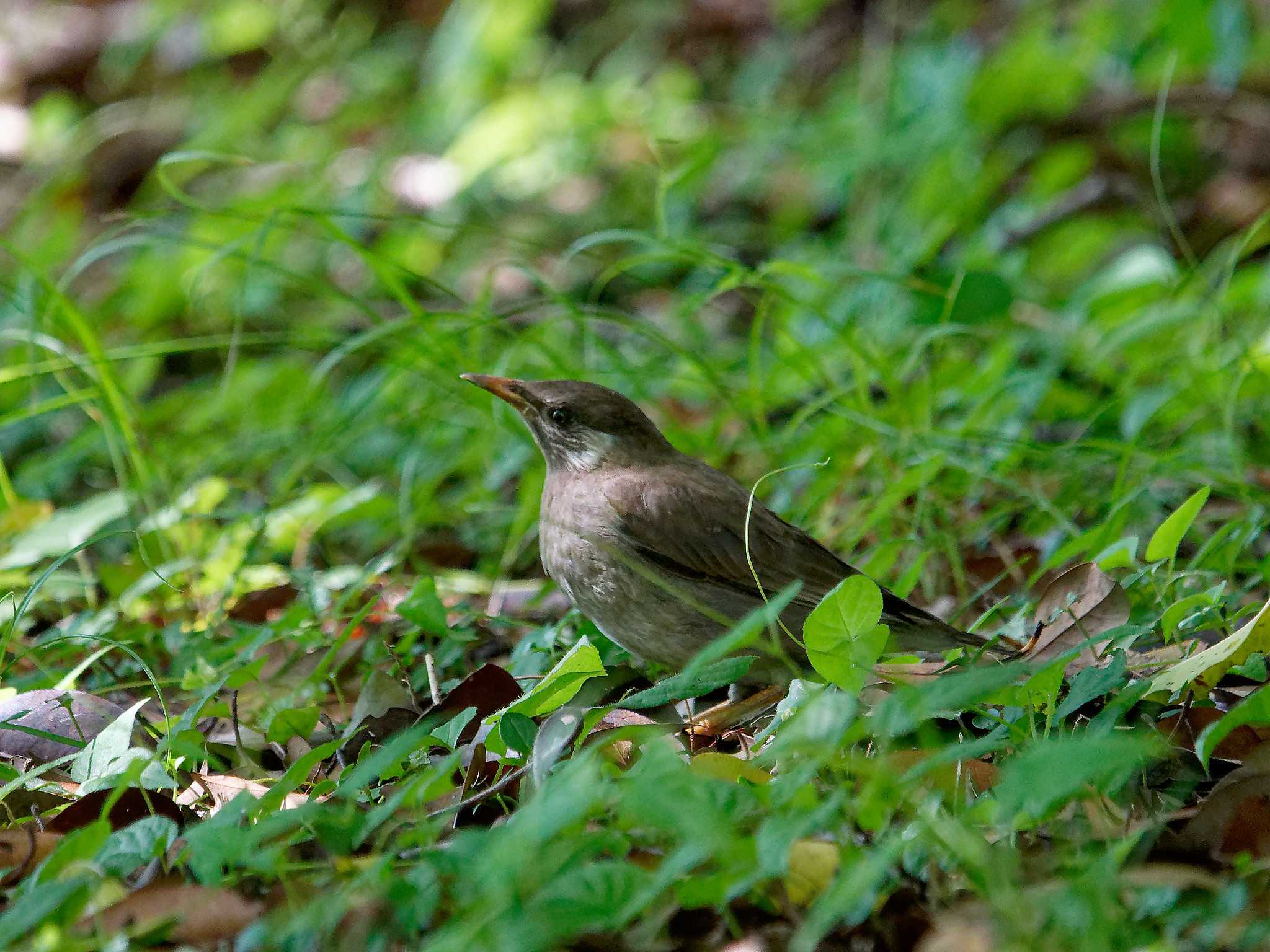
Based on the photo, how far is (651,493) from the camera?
3.56 meters

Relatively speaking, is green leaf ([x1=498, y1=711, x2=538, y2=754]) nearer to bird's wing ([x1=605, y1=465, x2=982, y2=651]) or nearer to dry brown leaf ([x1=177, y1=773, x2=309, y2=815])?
dry brown leaf ([x1=177, y1=773, x2=309, y2=815])

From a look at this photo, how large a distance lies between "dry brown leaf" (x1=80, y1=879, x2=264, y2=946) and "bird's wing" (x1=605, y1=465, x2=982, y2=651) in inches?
67.1

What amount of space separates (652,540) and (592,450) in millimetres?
482

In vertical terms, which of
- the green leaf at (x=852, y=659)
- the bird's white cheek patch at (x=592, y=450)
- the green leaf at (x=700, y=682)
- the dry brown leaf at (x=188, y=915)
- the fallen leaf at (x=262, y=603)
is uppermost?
the green leaf at (x=852, y=659)

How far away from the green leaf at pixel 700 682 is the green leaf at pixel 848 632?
0.13 meters

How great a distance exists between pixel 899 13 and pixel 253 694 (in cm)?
733

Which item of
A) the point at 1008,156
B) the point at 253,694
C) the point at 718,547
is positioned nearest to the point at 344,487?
the point at 253,694

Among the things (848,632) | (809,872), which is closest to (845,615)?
(848,632)

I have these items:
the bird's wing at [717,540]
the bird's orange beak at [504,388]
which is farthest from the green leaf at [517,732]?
the bird's orange beak at [504,388]

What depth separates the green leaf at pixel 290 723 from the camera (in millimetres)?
2861

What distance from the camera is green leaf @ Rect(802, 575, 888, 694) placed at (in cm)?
225

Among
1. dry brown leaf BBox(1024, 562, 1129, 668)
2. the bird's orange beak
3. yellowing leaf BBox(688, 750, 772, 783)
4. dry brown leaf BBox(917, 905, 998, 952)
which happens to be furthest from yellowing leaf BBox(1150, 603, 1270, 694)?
the bird's orange beak

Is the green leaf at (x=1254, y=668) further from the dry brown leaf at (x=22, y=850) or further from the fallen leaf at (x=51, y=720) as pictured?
the fallen leaf at (x=51, y=720)

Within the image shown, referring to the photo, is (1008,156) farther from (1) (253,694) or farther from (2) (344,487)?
(1) (253,694)
